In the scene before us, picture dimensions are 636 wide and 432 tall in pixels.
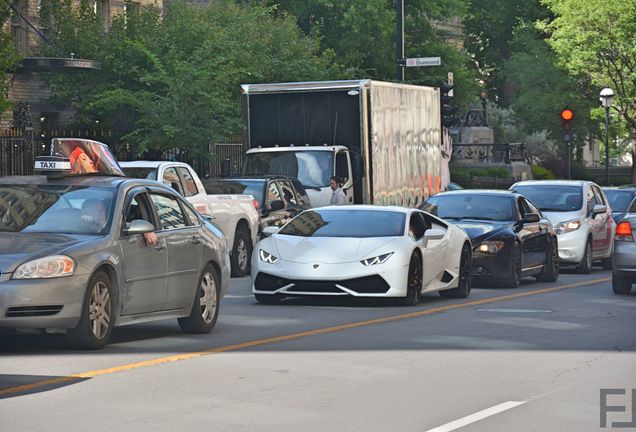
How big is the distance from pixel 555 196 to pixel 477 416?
19546 mm

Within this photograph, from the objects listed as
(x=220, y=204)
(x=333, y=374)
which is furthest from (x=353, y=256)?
(x=220, y=204)

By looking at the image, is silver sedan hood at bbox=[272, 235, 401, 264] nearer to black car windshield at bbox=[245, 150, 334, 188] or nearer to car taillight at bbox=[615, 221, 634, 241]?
car taillight at bbox=[615, 221, 634, 241]

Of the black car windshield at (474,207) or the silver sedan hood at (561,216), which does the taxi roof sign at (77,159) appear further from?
the silver sedan hood at (561,216)

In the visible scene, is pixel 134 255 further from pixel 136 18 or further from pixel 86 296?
pixel 136 18

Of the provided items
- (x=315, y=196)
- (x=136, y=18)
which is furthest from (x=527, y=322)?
(x=136, y=18)

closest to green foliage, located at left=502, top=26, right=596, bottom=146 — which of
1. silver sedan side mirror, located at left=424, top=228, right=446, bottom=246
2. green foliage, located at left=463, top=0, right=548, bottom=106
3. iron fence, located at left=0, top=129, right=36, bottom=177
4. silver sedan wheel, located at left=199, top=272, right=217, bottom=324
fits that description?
green foliage, located at left=463, top=0, right=548, bottom=106

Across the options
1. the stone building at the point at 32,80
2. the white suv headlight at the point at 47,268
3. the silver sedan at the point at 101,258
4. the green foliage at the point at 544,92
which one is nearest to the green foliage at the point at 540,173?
the green foliage at the point at 544,92

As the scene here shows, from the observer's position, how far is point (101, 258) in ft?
40.3

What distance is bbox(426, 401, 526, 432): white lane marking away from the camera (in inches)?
343

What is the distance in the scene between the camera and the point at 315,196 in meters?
28.9

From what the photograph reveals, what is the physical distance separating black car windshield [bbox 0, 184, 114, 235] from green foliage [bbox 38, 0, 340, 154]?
68.3 feet

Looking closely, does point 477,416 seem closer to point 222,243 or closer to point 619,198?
point 222,243

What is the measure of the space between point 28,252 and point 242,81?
93.6ft

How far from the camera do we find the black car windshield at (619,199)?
108 ft
